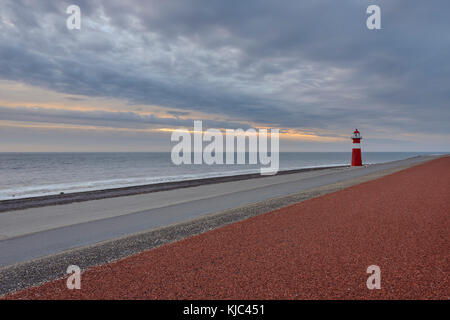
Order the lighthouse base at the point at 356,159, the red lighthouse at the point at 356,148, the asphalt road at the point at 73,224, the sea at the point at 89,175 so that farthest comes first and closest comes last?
the lighthouse base at the point at 356,159
the red lighthouse at the point at 356,148
the sea at the point at 89,175
the asphalt road at the point at 73,224

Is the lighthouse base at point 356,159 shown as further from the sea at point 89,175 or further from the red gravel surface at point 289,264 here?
the red gravel surface at point 289,264

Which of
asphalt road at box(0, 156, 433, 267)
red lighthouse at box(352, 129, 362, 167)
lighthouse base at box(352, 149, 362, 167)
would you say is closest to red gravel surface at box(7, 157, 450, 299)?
asphalt road at box(0, 156, 433, 267)

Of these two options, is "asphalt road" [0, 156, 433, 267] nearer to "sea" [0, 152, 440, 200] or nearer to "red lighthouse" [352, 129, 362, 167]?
"sea" [0, 152, 440, 200]

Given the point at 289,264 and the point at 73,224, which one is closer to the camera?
the point at 289,264

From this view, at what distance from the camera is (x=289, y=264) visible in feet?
13.8

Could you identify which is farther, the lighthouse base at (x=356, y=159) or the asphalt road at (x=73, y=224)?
the lighthouse base at (x=356, y=159)

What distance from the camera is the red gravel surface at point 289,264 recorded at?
11.3 feet

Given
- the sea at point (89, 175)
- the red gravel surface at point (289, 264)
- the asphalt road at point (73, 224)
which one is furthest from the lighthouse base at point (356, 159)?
the red gravel surface at point (289, 264)

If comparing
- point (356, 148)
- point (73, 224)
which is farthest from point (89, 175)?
point (356, 148)

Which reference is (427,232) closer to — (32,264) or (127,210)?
(32,264)

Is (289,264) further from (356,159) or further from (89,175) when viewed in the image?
(356,159)

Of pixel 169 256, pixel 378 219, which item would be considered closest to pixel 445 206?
pixel 378 219
